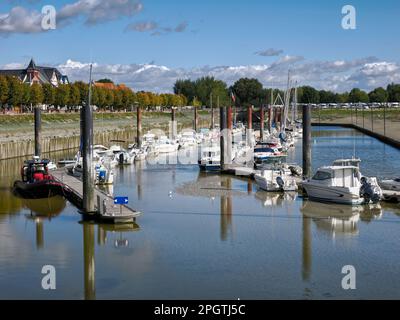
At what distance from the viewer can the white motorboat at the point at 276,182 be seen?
35.7 metres

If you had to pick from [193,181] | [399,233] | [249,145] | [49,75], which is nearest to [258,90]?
[49,75]

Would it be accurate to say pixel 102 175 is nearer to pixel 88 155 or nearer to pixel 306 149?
pixel 306 149

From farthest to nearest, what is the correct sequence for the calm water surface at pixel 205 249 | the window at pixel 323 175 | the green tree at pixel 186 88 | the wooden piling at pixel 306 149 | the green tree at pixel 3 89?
the green tree at pixel 186 88
the green tree at pixel 3 89
the wooden piling at pixel 306 149
the window at pixel 323 175
the calm water surface at pixel 205 249

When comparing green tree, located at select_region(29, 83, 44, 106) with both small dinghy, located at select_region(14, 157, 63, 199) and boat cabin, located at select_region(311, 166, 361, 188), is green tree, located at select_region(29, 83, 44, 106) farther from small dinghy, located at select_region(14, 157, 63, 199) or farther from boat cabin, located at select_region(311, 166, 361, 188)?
boat cabin, located at select_region(311, 166, 361, 188)

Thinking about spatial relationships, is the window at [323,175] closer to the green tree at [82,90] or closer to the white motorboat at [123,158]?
the white motorboat at [123,158]

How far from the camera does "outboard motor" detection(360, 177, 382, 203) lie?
99.8 feet

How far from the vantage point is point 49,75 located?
134875 mm

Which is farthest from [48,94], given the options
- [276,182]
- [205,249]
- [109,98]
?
[205,249]

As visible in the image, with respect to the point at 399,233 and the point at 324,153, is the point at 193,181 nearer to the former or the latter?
the point at 399,233

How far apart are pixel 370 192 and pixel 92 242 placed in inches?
540

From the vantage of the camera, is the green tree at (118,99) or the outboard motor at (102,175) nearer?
the outboard motor at (102,175)

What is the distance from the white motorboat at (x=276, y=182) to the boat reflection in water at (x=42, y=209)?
11.2 metres

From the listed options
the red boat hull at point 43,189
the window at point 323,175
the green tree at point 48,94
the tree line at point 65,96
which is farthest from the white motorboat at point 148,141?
the window at point 323,175

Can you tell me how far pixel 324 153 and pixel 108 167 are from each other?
30.5 metres
